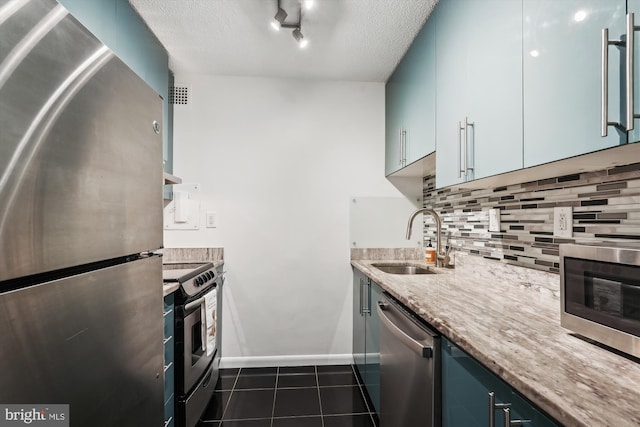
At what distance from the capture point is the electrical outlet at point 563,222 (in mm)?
1151

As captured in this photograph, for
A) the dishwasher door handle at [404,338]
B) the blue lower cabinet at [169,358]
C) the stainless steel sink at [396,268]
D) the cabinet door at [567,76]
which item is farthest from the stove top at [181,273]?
the cabinet door at [567,76]

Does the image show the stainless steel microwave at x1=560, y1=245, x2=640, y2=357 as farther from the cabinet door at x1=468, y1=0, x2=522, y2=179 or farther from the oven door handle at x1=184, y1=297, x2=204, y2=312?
the oven door handle at x1=184, y1=297, x2=204, y2=312

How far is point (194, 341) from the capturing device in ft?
5.54

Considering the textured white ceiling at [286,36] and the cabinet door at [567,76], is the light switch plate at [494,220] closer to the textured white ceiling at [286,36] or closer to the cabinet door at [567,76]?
the cabinet door at [567,76]

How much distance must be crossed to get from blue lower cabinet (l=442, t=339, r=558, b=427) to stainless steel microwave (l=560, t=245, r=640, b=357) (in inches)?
11.5

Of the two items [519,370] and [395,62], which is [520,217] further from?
[395,62]

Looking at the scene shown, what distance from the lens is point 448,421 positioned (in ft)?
3.01

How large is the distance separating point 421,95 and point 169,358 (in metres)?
2.01

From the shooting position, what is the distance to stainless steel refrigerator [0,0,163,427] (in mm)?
418

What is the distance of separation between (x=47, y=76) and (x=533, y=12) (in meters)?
1.28

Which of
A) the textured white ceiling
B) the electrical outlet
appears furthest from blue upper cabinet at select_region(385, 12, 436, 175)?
the electrical outlet

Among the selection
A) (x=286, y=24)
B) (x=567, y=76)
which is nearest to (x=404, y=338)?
(x=567, y=76)

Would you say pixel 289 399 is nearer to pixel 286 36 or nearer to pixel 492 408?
pixel 492 408

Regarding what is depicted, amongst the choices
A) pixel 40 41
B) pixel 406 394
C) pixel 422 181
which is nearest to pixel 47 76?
pixel 40 41
